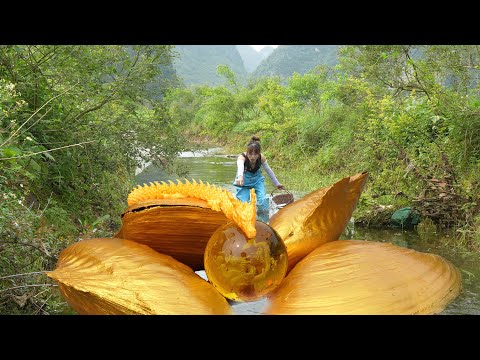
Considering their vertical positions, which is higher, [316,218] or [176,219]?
[176,219]

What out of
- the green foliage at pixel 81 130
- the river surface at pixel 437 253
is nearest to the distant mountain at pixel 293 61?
the river surface at pixel 437 253

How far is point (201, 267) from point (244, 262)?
0.51 m

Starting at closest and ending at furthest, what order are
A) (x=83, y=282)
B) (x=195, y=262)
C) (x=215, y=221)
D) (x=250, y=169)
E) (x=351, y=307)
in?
(x=351, y=307) → (x=83, y=282) → (x=215, y=221) → (x=195, y=262) → (x=250, y=169)

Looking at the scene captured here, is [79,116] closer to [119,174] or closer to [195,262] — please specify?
[119,174]

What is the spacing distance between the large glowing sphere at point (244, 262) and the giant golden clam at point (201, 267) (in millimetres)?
29

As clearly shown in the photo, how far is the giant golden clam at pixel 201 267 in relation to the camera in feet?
4.54

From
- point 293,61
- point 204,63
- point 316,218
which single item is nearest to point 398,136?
point 316,218

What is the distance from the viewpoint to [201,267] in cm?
185

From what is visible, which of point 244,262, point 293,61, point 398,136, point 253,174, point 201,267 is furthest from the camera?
point 293,61

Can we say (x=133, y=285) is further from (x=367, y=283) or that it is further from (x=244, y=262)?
(x=367, y=283)

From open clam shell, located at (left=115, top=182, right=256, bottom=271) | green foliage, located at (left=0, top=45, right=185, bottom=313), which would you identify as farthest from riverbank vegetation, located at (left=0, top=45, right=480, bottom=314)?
open clam shell, located at (left=115, top=182, right=256, bottom=271)

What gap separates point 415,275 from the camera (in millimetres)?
1480

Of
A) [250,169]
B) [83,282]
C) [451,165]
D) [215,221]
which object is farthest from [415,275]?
[451,165]

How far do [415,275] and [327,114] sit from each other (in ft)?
48.0
